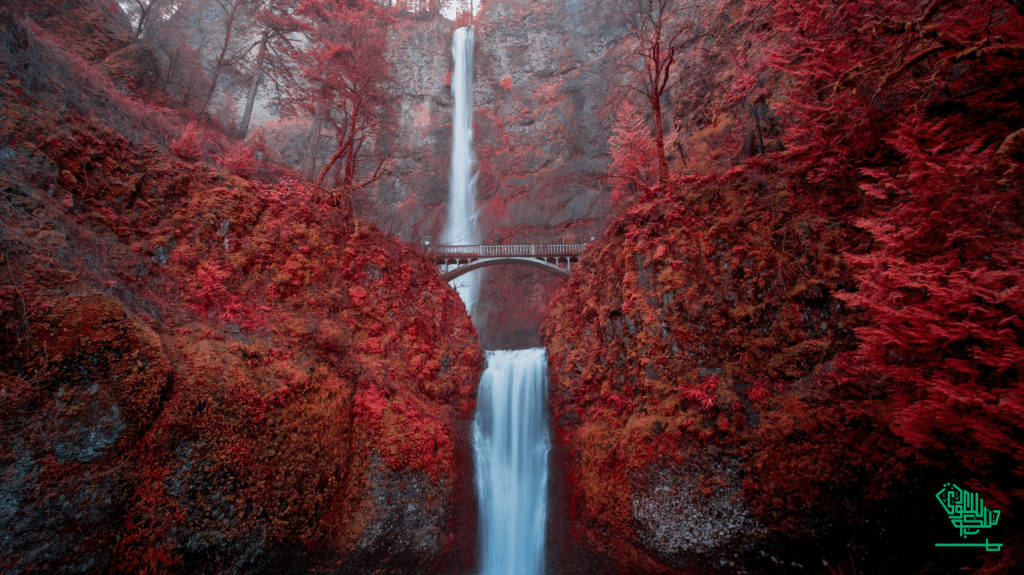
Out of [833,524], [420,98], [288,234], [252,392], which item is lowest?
[833,524]

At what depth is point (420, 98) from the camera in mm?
34469

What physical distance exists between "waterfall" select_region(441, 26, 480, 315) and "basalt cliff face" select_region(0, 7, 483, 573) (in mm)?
19425

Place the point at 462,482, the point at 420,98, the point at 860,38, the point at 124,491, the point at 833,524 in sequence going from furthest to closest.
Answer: the point at 420,98, the point at 462,482, the point at 860,38, the point at 833,524, the point at 124,491

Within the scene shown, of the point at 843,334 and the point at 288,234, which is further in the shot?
the point at 288,234

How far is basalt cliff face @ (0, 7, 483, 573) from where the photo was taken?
17.5ft

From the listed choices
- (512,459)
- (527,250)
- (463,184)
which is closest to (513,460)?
(512,459)

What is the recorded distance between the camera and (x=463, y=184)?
32.4m

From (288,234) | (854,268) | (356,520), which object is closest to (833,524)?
(854,268)

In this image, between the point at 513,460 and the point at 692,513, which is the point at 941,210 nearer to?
the point at 692,513

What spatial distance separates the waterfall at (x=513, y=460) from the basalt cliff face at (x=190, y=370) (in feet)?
2.99

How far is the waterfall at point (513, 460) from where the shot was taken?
10.6m

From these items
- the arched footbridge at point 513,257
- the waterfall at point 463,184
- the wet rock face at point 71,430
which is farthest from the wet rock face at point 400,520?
the waterfall at point 463,184

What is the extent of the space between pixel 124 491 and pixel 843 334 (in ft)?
39.1

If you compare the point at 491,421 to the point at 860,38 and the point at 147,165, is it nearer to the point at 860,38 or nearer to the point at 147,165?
the point at 147,165
